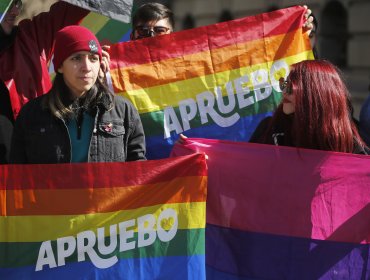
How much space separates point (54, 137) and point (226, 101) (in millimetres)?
1409

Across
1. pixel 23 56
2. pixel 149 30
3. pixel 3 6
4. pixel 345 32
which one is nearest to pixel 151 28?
pixel 149 30

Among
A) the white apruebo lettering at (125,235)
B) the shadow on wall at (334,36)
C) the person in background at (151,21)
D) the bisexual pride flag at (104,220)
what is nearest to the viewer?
the bisexual pride flag at (104,220)

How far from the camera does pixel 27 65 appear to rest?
3.77 meters

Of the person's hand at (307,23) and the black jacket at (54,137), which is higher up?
the person's hand at (307,23)

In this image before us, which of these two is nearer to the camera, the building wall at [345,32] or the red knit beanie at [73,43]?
the red knit beanie at [73,43]

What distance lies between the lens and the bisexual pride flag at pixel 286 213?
3.22 meters

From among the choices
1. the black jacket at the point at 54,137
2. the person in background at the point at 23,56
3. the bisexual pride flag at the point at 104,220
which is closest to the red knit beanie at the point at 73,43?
the black jacket at the point at 54,137

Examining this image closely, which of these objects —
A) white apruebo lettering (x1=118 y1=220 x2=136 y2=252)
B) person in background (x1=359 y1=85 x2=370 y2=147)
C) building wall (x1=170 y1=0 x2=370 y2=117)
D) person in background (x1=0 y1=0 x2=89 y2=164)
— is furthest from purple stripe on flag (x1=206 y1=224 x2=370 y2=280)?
building wall (x1=170 y1=0 x2=370 y2=117)

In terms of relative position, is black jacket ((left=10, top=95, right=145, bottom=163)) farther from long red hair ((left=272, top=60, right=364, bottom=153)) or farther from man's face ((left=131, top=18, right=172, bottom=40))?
man's face ((left=131, top=18, right=172, bottom=40))

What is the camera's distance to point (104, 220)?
3.13m

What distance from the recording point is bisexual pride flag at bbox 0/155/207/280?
120 inches

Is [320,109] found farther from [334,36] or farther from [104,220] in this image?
[334,36]

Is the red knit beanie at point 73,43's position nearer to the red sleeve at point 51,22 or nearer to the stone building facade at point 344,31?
the red sleeve at point 51,22

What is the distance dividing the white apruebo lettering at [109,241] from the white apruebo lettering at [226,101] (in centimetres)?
104
